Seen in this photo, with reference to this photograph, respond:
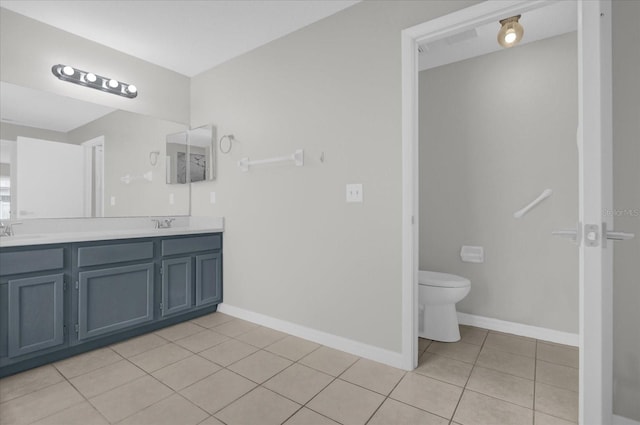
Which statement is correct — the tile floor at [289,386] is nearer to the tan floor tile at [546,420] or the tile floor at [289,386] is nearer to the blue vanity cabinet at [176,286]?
the tan floor tile at [546,420]

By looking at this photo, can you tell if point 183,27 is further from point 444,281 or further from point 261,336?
point 444,281

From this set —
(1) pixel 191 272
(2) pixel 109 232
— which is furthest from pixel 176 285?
(2) pixel 109 232

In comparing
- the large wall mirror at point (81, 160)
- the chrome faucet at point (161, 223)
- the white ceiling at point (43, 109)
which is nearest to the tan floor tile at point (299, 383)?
the chrome faucet at point (161, 223)

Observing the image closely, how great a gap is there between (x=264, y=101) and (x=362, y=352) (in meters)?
2.02

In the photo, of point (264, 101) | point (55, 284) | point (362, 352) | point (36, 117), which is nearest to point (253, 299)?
point (362, 352)

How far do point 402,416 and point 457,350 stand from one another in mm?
888

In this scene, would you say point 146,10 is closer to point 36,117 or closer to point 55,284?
point 36,117

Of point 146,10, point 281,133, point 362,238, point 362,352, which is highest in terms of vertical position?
point 146,10

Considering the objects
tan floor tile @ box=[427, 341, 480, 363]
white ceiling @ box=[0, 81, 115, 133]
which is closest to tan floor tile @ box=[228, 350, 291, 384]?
tan floor tile @ box=[427, 341, 480, 363]

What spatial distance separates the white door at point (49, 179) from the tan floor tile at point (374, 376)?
7.68 feet

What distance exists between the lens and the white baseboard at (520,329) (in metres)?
2.24

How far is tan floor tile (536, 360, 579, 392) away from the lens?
66.8 inches

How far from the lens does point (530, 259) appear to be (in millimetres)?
2389

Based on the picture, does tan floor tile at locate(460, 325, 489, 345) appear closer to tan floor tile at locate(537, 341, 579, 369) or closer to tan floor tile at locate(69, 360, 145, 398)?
tan floor tile at locate(537, 341, 579, 369)
